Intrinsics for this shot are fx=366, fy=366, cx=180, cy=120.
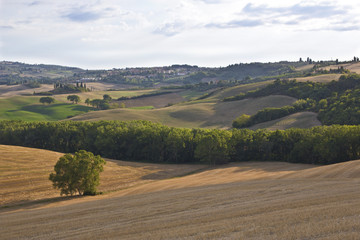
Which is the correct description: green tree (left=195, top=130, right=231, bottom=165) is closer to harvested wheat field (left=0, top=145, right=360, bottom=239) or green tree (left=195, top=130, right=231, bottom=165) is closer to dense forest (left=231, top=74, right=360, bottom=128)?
harvested wheat field (left=0, top=145, right=360, bottom=239)

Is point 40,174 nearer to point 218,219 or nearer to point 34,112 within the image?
point 218,219

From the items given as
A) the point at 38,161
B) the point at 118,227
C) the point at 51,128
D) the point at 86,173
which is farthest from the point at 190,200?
the point at 51,128

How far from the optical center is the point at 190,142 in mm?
91000

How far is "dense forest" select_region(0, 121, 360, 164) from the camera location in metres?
74.2

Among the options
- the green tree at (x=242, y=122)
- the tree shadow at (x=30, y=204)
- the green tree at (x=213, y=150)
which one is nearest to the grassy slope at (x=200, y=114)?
the green tree at (x=242, y=122)

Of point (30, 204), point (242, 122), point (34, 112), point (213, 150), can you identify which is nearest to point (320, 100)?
point (242, 122)

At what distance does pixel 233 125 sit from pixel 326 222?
119 metres

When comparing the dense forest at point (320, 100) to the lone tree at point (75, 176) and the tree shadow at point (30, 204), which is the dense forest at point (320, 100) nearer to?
the lone tree at point (75, 176)

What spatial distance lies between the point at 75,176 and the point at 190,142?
41431mm

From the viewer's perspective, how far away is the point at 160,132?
96438 millimetres

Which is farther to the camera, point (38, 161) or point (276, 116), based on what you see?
point (276, 116)

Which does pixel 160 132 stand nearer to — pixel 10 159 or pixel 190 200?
pixel 10 159

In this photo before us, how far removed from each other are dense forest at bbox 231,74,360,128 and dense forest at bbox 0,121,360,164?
3259cm

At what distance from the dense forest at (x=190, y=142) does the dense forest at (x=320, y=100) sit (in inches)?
1283
